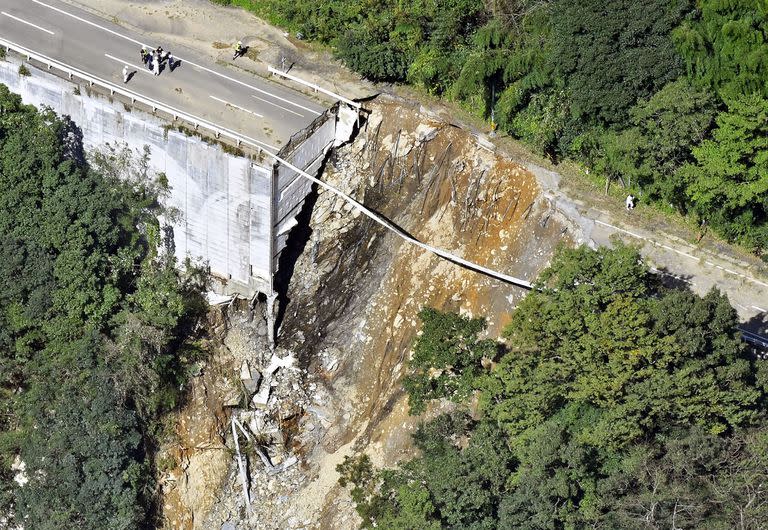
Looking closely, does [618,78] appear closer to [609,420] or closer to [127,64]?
[609,420]

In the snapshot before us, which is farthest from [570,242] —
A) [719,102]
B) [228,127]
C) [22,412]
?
[22,412]

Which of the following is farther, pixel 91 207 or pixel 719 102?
pixel 91 207

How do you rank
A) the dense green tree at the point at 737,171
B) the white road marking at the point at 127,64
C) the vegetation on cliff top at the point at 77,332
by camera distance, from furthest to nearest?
the white road marking at the point at 127,64, the vegetation on cliff top at the point at 77,332, the dense green tree at the point at 737,171

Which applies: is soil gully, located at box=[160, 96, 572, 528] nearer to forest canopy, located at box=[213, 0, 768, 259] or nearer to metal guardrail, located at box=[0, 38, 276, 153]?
forest canopy, located at box=[213, 0, 768, 259]

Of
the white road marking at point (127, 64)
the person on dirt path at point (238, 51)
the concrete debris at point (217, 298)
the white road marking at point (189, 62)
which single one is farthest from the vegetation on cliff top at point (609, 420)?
the white road marking at point (127, 64)

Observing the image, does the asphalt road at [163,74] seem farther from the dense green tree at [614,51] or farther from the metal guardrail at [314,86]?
the dense green tree at [614,51]

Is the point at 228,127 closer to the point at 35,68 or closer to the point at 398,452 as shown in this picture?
the point at 35,68
